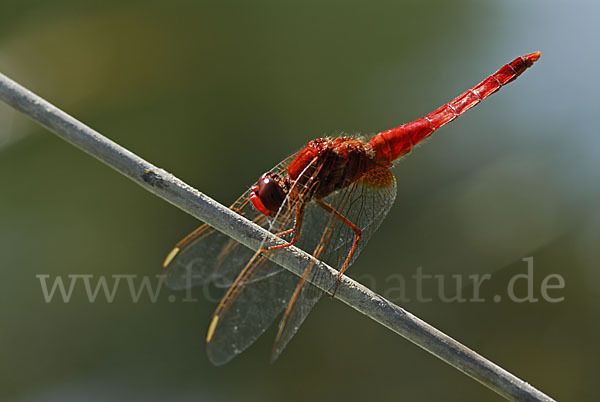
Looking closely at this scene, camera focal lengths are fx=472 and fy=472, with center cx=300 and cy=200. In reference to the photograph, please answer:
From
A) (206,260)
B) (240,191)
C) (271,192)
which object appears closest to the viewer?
(271,192)

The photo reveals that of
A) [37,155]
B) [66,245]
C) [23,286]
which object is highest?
[37,155]

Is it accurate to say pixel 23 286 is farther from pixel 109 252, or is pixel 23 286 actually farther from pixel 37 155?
pixel 37 155

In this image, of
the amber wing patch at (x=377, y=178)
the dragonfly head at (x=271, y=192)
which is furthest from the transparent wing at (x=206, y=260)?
the amber wing patch at (x=377, y=178)

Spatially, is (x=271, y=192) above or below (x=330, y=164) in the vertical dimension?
below

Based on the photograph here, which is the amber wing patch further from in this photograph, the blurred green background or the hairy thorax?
the blurred green background

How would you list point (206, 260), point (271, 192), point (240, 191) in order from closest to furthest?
point (271, 192), point (206, 260), point (240, 191)

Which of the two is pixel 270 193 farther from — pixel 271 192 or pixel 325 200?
pixel 325 200

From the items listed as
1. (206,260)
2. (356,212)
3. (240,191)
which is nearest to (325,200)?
(356,212)

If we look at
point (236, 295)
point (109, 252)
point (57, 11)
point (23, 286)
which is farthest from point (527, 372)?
point (57, 11)
